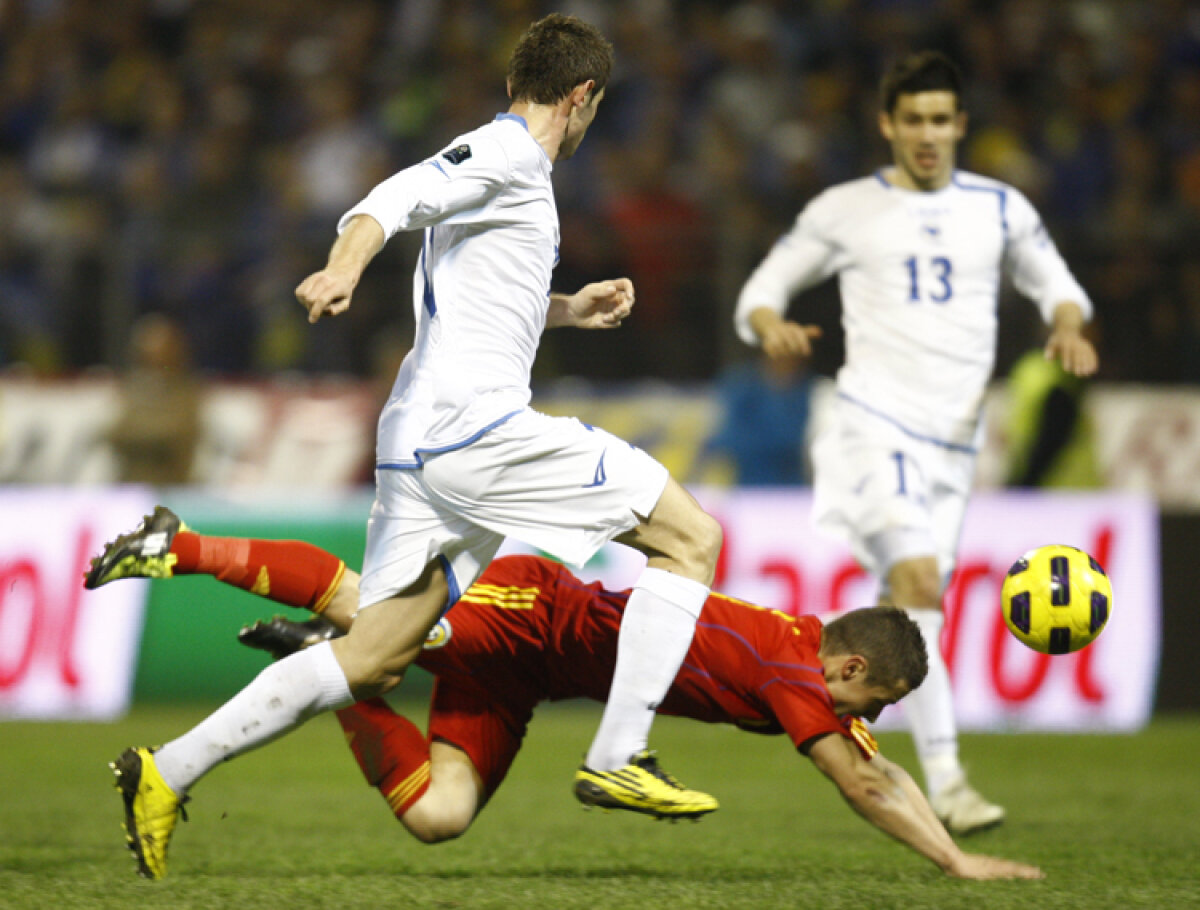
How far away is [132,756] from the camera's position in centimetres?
415

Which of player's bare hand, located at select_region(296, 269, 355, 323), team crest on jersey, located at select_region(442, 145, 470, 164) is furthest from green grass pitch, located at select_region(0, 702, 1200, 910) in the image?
team crest on jersey, located at select_region(442, 145, 470, 164)

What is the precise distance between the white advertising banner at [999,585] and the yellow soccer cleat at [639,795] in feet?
15.4

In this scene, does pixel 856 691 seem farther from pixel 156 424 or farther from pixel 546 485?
pixel 156 424

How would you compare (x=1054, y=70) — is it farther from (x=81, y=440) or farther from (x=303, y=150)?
(x=81, y=440)

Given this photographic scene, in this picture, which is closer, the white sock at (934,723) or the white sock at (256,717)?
the white sock at (256,717)

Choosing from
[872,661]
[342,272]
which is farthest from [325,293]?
[872,661]

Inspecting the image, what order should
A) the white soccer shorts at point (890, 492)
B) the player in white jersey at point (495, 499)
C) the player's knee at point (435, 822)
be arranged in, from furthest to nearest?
the white soccer shorts at point (890, 492)
the player's knee at point (435, 822)
the player in white jersey at point (495, 499)

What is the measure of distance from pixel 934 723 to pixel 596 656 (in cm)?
150

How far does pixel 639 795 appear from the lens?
160 inches

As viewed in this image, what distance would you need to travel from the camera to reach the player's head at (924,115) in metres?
5.84

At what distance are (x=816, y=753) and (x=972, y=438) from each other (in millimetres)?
1985

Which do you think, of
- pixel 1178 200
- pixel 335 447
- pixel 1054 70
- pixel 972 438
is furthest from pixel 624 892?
pixel 1054 70

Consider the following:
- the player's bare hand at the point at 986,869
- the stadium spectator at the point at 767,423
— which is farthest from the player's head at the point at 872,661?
the stadium spectator at the point at 767,423

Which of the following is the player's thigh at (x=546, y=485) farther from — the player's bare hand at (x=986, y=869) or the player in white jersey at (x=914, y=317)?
the player in white jersey at (x=914, y=317)
